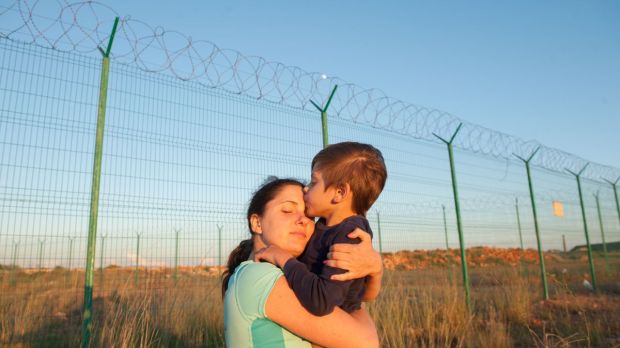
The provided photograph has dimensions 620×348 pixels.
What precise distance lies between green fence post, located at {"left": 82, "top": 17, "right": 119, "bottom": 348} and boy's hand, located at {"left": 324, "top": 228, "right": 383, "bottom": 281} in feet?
9.89

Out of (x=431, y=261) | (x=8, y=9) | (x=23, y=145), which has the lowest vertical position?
(x=431, y=261)

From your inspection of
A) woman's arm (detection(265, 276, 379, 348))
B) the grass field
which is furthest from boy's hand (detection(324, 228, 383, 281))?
the grass field

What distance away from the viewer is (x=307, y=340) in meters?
1.55

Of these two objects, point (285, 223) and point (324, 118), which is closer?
point (285, 223)

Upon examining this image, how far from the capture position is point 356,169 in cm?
197

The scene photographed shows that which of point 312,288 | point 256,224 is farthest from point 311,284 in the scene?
point 256,224

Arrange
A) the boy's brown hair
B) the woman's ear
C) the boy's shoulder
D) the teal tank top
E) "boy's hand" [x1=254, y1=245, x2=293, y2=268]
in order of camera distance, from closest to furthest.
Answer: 1. the teal tank top
2. "boy's hand" [x1=254, y1=245, x2=293, y2=268]
3. the boy's shoulder
4. the woman's ear
5. the boy's brown hair

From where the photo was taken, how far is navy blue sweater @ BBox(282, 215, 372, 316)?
1.49m

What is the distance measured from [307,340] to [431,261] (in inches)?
1022

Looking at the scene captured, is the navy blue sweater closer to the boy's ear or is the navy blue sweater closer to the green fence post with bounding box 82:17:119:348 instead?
the boy's ear

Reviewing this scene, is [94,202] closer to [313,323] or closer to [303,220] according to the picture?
[303,220]

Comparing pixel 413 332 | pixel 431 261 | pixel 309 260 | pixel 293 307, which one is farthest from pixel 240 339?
pixel 431 261

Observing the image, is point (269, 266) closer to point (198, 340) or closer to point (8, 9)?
point (198, 340)

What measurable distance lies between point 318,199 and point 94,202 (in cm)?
293
